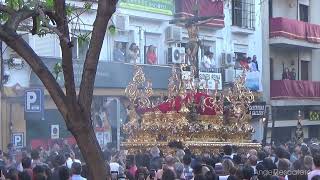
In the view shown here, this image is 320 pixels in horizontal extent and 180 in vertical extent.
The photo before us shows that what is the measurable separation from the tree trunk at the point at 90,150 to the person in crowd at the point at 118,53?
17411mm

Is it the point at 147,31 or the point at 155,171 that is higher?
the point at 147,31

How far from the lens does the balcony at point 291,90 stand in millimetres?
29641

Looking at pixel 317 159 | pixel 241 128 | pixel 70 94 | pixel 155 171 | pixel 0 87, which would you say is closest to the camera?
pixel 70 94

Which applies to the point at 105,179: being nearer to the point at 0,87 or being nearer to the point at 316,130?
the point at 0,87

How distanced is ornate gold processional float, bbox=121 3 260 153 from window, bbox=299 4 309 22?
20242mm

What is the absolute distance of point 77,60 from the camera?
20.6 meters

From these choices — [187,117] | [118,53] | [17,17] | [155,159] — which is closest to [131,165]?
[155,159]

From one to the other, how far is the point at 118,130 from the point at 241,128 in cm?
853

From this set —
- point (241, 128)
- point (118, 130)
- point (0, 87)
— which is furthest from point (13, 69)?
point (241, 128)

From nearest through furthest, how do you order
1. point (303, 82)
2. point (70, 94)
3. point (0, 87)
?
point (70, 94), point (0, 87), point (303, 82)

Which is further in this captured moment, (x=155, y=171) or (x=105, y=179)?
(x=155, y=171)

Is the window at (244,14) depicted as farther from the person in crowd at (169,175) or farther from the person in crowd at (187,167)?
the person in crowd at (169,175)

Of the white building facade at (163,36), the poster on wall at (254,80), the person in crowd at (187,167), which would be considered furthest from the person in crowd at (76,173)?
the poster on wall at (254,80)

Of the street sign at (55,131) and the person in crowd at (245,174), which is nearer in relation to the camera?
the person in crowd at (245,174)
